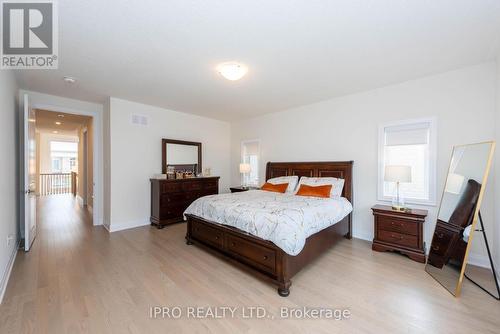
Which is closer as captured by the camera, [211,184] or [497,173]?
[497,173]

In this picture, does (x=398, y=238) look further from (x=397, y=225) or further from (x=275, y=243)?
(x=275, y=243)

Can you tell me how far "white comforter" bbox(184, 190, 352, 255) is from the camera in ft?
7.20

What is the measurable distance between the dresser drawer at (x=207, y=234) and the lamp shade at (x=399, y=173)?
8.50ft

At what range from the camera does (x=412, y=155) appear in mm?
3311

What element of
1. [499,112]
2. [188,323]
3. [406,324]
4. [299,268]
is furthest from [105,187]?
[499,112]

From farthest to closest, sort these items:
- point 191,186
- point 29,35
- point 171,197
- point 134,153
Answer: point 191,186 < point 171,197 < point 134,153 < point 29,35

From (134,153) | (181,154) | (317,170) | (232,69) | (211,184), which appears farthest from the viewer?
(211,184)

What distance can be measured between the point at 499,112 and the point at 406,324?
8.78 ft

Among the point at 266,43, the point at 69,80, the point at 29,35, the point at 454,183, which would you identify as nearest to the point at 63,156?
the point at 69,80

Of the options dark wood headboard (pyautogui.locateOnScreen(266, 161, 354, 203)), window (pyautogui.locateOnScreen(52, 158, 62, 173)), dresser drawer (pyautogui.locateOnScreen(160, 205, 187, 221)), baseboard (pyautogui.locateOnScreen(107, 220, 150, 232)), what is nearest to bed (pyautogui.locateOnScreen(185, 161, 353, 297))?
dark wood headboard (pyautogui.locateOnScreen(266, 161, 354, 203))

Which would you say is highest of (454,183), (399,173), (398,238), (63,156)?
(63,156)

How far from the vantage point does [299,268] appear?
8.00 feet

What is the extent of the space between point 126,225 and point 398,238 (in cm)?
480

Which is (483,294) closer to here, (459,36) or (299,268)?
(299,268)
